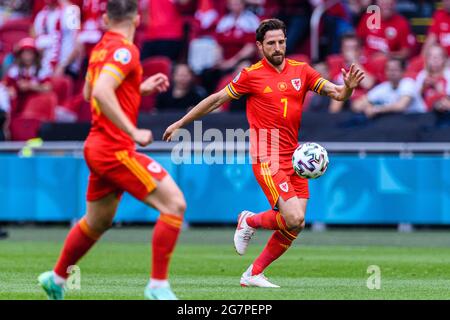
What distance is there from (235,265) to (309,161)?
275 centimetres

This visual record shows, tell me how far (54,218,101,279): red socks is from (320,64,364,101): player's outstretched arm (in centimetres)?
313

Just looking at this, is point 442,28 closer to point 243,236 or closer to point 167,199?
point 243,236

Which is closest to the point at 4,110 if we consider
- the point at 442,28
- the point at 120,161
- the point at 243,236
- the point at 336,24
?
the point at 336,24

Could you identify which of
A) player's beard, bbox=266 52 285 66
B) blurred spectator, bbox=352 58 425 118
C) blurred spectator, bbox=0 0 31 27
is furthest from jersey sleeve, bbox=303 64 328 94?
blurred spectator, bbox=0 0 31 27

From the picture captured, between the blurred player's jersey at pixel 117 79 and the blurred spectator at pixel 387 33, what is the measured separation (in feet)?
41.3

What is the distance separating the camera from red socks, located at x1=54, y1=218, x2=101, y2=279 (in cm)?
908

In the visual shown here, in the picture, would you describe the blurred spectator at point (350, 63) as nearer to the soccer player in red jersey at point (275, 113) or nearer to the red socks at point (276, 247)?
the soccer player in red jersey at point (275, 113)

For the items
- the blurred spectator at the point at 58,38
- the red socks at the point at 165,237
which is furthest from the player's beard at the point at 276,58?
the blurred spectator at the point at 58,38

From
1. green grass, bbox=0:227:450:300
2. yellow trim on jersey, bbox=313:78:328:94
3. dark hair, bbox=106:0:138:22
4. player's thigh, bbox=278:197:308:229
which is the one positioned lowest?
green grass, bbox=0:227:450:300

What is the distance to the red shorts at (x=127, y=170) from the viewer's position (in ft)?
28.5

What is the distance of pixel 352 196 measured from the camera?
60.4ft

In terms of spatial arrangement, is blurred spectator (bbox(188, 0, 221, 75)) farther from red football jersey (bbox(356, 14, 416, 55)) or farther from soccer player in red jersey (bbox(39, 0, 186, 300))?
soccer player in red jersey (bbox(39, 0, 186, 300))

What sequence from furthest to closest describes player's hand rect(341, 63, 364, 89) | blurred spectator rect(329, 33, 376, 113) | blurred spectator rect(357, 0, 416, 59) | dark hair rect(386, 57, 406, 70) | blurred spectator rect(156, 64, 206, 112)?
blurred spectator rect(357, 0, 416, 59) < blurred spectator rect(156, 64, 206, 112) < blurred spectator rect(329, 33, 376, 113) < dark hair rect(386, 57, 406, 70) < player's hand rect(341, 63, 364, 89)
